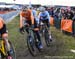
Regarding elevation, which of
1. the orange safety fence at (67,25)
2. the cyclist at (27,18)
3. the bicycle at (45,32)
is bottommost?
the orange safety fence at (67,25)

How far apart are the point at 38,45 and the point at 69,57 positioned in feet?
5.48

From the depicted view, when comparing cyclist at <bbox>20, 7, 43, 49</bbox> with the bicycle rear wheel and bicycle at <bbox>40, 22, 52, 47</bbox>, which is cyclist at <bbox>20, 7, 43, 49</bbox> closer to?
the bicycle rear wheel

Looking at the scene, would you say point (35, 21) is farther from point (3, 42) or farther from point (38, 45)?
point (3, 42)

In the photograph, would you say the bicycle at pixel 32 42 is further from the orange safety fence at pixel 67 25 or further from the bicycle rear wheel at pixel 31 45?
the orange safety fence at pixel 67 25

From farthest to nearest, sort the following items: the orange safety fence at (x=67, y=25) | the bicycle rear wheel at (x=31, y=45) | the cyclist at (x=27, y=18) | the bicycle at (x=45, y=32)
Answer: the orange safety fence at (x=67, y=25) < the bicycle at (x=45, y=32) < the cyclist at (x=27, y=18) < the bicycle rear wheel at (x=31, y=45)

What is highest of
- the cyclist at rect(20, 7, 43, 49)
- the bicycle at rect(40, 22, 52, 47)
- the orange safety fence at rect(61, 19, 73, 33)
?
the cyclist at rect(20, 7, 43, 49)

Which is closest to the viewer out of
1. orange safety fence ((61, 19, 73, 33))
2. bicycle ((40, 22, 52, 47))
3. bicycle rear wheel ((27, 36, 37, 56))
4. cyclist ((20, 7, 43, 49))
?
bicycle rear wheel ((27, 36, 37, 56))

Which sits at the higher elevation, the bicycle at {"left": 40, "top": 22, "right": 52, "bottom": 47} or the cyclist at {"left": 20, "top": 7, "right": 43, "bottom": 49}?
the cyclist at {"left": 20, "top": 7, "right": 43, "bottom": 49}

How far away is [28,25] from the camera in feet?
41.6

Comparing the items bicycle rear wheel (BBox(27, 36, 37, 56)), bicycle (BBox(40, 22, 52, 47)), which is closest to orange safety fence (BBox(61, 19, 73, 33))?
bicycle (BBox(40, 22, 52, 47))

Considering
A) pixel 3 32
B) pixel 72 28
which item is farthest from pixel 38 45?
pixel 72 28

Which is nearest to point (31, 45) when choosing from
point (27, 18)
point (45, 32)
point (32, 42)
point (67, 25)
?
point (32, 42)

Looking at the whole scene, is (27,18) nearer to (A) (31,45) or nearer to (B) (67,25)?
(A) (31,45)

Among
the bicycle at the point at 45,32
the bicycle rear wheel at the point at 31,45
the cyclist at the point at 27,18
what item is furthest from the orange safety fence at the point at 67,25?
the bicycle rear wheel at the point at 31,45
